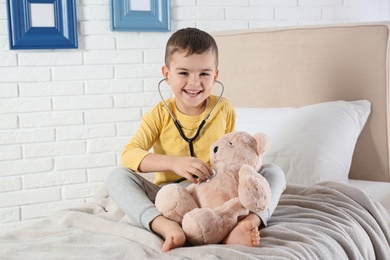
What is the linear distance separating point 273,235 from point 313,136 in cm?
63

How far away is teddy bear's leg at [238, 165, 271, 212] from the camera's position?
122 cm

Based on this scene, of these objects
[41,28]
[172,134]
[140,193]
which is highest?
[41,28]

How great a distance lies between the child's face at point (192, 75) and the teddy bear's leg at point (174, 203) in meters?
0.32

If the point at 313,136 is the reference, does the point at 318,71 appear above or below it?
above

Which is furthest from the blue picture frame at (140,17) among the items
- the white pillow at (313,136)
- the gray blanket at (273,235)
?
the gray blanket at (273,235)

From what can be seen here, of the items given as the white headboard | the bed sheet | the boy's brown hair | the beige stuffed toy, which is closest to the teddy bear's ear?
the beige stuffed toy

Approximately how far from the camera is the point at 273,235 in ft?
4.13

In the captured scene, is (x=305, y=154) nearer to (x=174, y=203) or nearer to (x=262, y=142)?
(x=262, y=142)

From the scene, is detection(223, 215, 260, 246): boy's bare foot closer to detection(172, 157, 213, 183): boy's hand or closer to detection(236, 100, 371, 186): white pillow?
detection(172, 157, 213, 183): boy's hand

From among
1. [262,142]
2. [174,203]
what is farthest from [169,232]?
[262,142]

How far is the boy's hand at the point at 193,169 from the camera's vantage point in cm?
131

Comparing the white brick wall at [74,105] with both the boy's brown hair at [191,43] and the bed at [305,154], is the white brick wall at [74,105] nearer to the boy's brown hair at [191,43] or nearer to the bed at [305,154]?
the bed at [305,154]

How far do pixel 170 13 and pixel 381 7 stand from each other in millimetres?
1192

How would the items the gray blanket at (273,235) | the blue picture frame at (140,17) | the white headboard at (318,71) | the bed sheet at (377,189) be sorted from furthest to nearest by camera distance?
the blue picture frame at (140,17)
the white headboard at (318,71)
the bed sheet at (377,189)
the gray blanket at (273,235)
